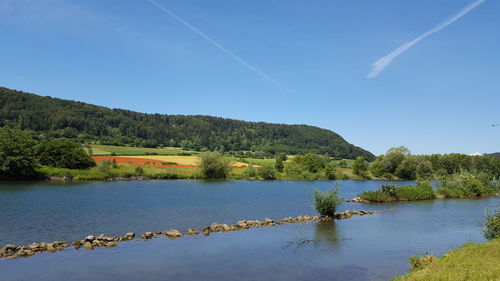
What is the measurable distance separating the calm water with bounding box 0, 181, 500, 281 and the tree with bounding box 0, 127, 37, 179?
72.9 ft

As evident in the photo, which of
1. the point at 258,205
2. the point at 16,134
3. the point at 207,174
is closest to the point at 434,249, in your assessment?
the point at 258,205

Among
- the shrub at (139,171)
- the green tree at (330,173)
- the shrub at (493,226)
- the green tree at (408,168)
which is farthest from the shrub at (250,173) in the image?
the shrub at (493,226)

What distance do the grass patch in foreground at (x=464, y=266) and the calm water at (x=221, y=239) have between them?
2.44 metres

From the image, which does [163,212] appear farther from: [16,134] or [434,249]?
[16,134]

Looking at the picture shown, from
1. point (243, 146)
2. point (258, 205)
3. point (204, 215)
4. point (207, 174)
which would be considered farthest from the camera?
point (243, 146)

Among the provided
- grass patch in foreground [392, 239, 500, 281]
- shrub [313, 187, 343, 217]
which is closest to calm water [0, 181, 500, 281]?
shrub [313, 187, 343, 217]

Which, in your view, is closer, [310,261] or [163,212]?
[310,261]

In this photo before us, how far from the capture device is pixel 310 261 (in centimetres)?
1916

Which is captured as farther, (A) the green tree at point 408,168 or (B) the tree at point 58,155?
(A) the green tree at point 408,168

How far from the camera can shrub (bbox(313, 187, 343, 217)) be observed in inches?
1308

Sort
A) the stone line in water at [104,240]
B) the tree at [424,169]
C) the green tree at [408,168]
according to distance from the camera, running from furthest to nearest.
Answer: the tree at [424,169] → the green tree at [408,168] → the stone line in water at [104,240]

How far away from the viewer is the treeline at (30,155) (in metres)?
62.2

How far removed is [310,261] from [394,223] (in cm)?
1519

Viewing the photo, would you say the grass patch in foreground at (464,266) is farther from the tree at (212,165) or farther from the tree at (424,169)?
the tree at (424,169)
